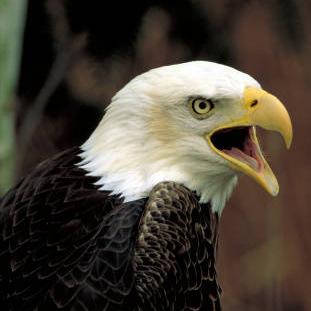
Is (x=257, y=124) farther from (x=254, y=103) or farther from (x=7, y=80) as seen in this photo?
(x=7, y=80)

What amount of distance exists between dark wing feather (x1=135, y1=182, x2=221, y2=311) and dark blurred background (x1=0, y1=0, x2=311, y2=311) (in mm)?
1240

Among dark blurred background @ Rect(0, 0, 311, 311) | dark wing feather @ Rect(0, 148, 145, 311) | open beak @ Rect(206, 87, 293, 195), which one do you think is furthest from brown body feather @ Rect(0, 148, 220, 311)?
dark blurred background @ Rect(0, 0, 311, 311)

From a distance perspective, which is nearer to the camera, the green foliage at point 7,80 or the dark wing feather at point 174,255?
the dark wing feather at point 174,255

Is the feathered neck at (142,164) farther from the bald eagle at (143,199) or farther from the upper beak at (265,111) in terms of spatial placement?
the upper beak at (265,111)

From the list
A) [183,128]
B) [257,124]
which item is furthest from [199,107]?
[257,124]

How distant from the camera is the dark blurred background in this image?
12.6 ft

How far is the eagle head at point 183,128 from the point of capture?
2629 mm

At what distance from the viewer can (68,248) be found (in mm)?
2420

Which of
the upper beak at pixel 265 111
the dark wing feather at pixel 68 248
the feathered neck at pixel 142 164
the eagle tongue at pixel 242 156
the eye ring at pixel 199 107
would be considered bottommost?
the dark wing feather at pixel 68 248

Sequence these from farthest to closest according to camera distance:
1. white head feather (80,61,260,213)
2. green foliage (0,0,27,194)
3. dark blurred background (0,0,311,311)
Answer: green foliage (0,0,27,194) < dark blurred background (0,0,311,311) < white head feather (80,61,260,213)

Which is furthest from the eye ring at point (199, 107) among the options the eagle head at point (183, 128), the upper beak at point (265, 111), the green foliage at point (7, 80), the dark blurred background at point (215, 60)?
the green foliage at point (7, 80)

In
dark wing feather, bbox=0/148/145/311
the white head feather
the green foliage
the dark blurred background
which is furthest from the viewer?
the green foliage

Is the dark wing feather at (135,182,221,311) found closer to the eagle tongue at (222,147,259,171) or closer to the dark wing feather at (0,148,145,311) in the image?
the dark wing feather at (0,148,145,311)

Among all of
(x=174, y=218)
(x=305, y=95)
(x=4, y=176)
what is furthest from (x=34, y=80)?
(x=174, y=218)
